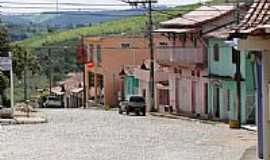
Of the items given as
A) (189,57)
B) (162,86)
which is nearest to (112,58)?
(162,86)

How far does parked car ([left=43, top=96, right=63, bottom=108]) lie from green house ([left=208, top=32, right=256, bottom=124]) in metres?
39.9

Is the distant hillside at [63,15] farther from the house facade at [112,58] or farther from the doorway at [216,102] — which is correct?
the doorway at [216,102]

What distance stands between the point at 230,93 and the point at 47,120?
10.4 metres

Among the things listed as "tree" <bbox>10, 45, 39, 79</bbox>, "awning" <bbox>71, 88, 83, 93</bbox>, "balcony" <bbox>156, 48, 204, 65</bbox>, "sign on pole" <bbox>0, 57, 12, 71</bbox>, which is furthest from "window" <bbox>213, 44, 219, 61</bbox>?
"awning" <bbox>71, 88, 83, 93</bbox>

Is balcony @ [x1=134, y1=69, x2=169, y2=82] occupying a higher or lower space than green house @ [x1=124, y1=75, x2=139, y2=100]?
higher

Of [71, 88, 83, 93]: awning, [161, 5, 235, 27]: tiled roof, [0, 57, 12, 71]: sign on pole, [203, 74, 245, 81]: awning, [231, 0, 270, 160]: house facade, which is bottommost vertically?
[71, 88, 83, 93]: awning

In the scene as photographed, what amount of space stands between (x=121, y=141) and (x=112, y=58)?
48.4 m

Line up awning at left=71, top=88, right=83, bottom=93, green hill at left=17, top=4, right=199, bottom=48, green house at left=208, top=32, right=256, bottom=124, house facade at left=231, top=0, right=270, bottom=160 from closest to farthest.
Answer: house facade at left=231, top=0, right=270, bottom=160 → green house at left=208, top=32, right=256, bottom=124 → awning at left=71, top=88, right=83, bottom=93 → green hill at left=17, top=4, right=199, bottom=48

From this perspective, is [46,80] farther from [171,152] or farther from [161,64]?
[171,152]

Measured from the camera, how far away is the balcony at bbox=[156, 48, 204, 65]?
51.0m

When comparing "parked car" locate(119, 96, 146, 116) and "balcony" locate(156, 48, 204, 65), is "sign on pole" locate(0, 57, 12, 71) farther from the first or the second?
"balcony" locate(156, 48, 204, 65)

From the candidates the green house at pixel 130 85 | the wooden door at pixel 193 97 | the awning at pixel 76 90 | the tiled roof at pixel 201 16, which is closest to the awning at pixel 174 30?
the tiled roof at pixel 201 16

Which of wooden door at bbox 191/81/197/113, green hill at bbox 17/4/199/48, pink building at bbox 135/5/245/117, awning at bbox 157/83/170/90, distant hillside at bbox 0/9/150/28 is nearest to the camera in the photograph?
distant hillside at bbox 0/9/150/28

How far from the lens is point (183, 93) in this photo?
5578 cm
